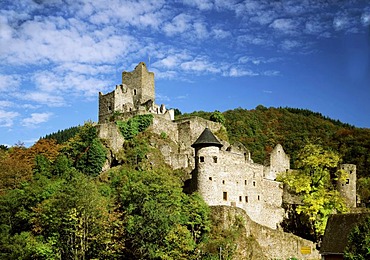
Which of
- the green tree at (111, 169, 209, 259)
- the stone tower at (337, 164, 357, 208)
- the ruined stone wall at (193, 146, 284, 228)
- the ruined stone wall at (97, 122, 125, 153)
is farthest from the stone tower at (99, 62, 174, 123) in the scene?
the stone tower at (337, 164, 357, 208)

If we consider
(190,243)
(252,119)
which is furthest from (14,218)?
(252,119)

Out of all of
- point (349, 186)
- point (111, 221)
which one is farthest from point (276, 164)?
point (111, 221)

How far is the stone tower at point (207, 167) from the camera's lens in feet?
156

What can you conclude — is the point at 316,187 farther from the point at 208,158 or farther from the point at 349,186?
the point at 208,158

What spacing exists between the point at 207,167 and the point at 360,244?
17261 mm

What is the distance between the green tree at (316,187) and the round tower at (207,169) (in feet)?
37.8

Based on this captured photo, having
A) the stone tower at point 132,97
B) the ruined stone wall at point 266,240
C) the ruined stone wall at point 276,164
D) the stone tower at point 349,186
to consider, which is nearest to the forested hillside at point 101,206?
the ruined stone wall at point 266,240

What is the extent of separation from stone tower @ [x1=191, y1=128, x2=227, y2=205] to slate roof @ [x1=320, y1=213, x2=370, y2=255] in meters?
10.2

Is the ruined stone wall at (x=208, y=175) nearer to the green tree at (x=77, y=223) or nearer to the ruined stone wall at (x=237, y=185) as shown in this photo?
the ruined stone wall at (x=237, y=185)

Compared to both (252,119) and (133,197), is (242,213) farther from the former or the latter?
(252,119)

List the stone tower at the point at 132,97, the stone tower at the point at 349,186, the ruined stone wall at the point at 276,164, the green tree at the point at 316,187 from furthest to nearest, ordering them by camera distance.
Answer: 1. the stone tower at the point at 132,97
2. the ruined stone wall at the point at 276,164
3. the stone tower at the point at 349,186
4. the green tree at the point at 316,187

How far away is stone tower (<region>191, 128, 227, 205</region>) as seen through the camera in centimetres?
4741

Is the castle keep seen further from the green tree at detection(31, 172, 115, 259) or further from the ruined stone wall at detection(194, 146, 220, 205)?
the green tree at detection(31, 172, 115, 259)

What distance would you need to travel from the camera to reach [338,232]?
139 feet
